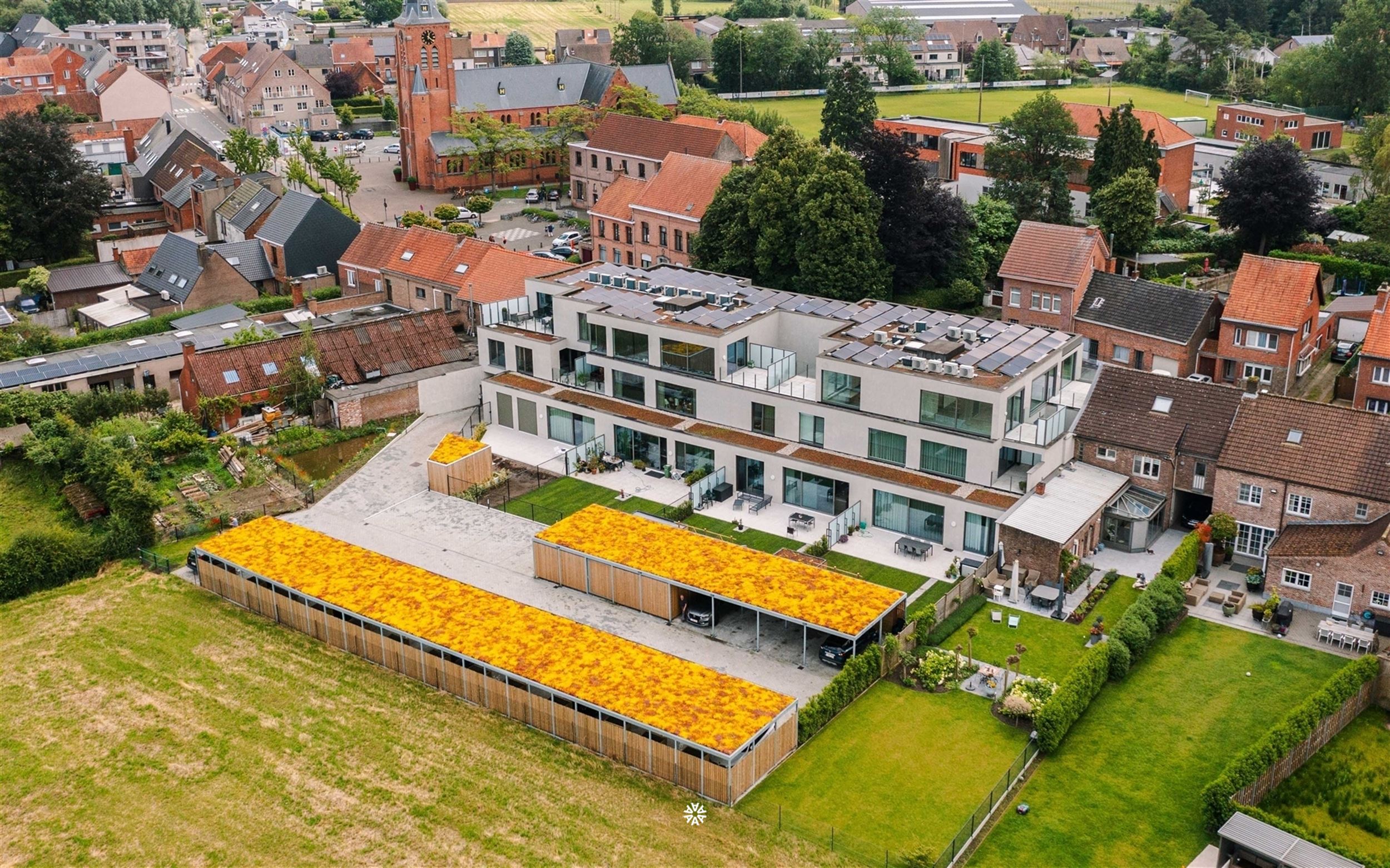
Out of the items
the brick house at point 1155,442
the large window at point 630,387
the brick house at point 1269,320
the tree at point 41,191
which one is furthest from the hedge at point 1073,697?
the tree at point 41,191

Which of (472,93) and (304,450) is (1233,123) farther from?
(304,450)

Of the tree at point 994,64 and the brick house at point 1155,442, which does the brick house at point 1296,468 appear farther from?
the tree at point 994,64

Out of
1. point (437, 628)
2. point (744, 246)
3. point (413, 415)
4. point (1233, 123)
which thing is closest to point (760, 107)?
point (1233, 123)

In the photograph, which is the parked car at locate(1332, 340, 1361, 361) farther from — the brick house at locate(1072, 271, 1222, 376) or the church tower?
the church tower

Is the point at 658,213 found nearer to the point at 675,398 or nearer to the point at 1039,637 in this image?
the point at 675,398

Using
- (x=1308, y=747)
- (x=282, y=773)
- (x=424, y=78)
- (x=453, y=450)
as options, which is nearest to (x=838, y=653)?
(x=1308, y=747)
